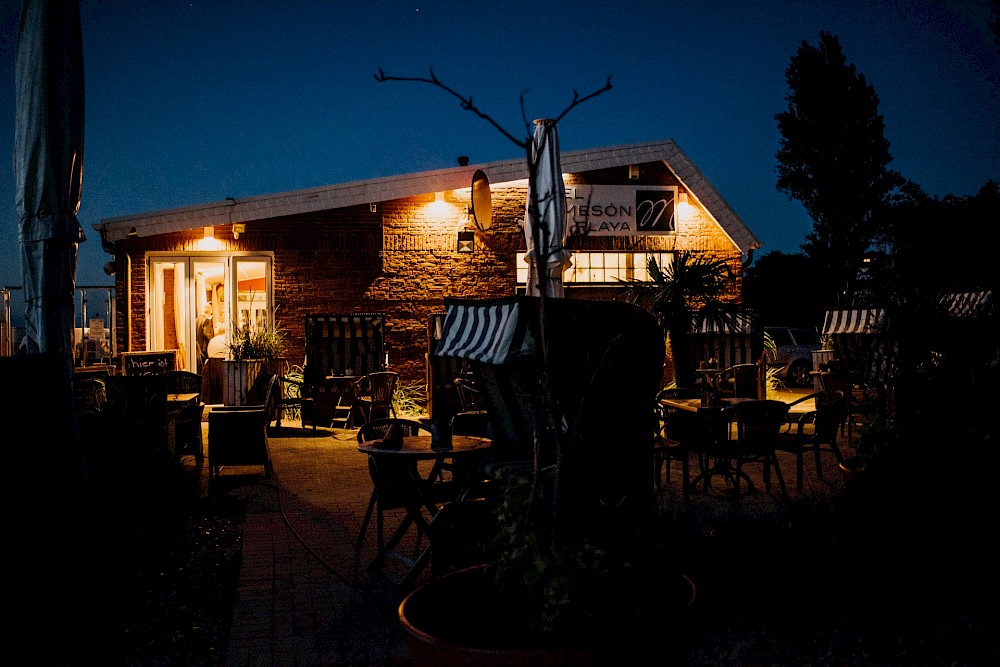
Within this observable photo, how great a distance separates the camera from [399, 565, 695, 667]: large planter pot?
86.5 inches

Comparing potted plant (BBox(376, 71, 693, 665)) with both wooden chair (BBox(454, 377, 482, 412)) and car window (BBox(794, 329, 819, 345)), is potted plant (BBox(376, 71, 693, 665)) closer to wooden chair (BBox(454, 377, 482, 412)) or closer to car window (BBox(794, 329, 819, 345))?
wooden chair (BBox(454, 377, 482, 412))

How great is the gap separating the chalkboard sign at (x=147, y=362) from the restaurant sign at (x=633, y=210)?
24.2ft

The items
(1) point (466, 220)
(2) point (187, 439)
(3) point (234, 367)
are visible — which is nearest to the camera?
(2) point (187, 439)

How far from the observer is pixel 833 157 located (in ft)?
98.6

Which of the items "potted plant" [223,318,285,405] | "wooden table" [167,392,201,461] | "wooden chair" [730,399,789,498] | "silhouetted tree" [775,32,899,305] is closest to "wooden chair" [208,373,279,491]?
"wooden table" [167,392,201,461]

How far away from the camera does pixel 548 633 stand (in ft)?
7.71

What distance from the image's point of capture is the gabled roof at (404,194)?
13086mm

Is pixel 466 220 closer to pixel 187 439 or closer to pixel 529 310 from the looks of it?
pixel 187 439

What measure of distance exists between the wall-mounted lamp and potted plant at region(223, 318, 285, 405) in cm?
363

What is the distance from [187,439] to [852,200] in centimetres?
2719

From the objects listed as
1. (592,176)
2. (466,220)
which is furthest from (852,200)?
(466,220)

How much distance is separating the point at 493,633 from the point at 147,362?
1017cm

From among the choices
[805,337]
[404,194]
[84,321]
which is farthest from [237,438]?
[805,337]

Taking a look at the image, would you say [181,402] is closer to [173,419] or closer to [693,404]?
[173,419]
